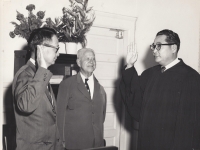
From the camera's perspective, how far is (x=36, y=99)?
5.85ft

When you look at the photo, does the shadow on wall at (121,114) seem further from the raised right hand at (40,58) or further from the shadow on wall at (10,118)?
the raised right hand at (40,58)

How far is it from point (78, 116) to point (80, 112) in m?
Answer: 0.06

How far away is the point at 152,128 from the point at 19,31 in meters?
2.25

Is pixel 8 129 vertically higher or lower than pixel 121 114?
higher

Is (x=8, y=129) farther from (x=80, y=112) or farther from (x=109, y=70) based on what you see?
(x=109, y=70)

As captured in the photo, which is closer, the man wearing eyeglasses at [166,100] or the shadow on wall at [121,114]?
the man wearing eyeglasses at [166,100]

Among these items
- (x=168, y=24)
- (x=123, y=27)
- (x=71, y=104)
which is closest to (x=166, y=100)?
(x=71, y=104)

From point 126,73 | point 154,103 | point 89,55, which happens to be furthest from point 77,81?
point 154,103

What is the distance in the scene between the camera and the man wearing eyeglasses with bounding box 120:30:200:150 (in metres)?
2.55

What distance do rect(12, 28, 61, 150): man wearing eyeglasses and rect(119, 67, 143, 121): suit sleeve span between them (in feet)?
3.68

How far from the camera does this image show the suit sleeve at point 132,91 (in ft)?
9.56

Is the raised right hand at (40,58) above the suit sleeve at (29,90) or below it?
above

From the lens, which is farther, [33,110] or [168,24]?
[168,24]

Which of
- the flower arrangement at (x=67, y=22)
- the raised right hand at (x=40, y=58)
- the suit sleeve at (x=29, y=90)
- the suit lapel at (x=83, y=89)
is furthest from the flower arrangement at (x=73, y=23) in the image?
the suit sleeve at (x=29, y=90)
